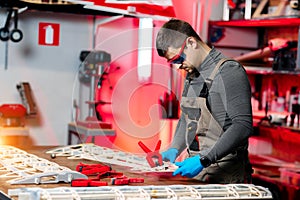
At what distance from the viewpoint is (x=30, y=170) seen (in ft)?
8.64

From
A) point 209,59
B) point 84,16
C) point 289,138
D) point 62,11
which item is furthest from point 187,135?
point 84,16

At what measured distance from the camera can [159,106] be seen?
18.4 feet

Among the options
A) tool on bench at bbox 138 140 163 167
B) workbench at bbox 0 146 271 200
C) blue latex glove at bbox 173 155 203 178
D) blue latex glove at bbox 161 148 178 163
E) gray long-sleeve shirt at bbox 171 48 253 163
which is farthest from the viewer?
blue latex glove at bbox 161 148 178 163

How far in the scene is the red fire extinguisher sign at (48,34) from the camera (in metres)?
5.25

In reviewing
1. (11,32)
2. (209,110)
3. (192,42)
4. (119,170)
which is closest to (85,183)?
(119,170)

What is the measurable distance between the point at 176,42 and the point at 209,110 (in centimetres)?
36

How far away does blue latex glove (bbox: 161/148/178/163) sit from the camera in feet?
9.67

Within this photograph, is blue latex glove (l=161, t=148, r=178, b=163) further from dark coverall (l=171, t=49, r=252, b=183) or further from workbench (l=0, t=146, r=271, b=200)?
workbench (l=0, t=146, r=271, b=200)

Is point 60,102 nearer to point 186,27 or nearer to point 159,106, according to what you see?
point 159,106

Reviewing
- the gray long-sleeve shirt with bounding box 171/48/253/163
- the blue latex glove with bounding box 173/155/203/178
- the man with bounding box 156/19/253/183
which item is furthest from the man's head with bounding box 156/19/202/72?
the blue latex glove with bounding box 173/155/203/178

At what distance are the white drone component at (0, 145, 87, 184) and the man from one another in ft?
1.54

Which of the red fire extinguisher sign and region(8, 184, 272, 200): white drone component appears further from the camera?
the red fire extinguisher sign

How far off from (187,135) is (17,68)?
8.25 feet

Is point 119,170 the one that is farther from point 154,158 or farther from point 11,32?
point 11,32
